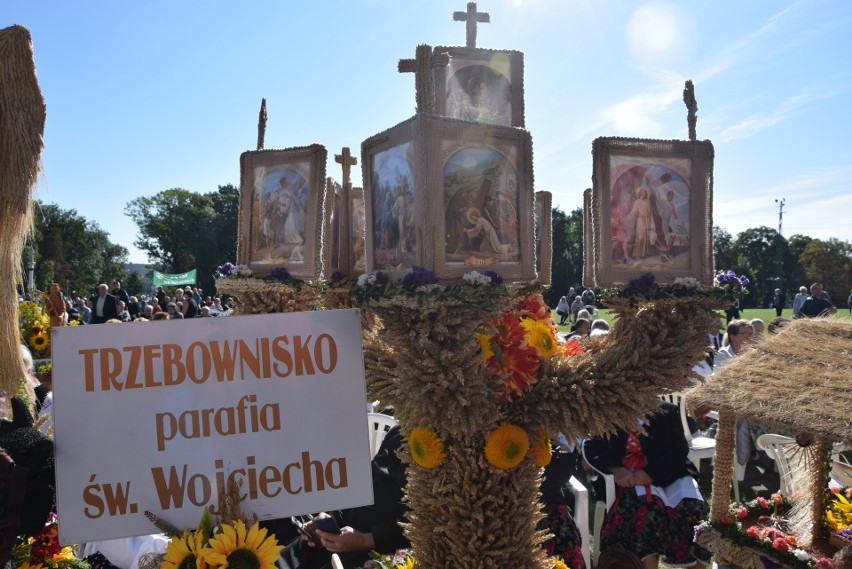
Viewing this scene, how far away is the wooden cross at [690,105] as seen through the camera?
2.56 meters

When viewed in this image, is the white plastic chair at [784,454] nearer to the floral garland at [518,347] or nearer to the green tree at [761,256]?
the floral garland at [518,347]

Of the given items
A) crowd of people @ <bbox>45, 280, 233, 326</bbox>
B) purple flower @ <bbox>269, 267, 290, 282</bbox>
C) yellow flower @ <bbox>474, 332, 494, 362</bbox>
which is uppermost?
purple flower @ <bbox>269, 267, 290, 282</bbox>

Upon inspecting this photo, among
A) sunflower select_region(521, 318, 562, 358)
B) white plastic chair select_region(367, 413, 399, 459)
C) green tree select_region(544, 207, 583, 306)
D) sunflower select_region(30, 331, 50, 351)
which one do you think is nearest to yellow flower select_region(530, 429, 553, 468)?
sunflower select_region(521, 318, 562, 358)

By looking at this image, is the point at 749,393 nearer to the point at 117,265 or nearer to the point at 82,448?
the point at 82,448

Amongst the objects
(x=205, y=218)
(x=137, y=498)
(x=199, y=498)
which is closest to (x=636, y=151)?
(x=199, y=498)

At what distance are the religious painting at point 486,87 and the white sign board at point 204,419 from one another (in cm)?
123

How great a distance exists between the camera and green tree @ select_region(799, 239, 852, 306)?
1939 inches

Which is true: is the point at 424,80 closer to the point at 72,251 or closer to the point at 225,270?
the point at 225,270

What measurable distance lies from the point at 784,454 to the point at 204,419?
15.1 ft

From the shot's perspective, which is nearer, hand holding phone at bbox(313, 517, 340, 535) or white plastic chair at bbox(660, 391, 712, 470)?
hand holding phone at bbox(313, 517, 340, 535)

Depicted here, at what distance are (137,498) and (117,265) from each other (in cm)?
6430

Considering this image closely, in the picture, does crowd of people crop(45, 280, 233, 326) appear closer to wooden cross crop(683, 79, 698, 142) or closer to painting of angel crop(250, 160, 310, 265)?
painting of angel crop(250, 160, 310, 265)

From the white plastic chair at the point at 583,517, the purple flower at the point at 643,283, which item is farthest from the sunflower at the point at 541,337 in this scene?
the white plastic chair at the point at 583,517

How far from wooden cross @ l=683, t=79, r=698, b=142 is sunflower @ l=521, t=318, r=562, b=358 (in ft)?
3.55
